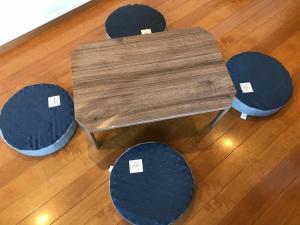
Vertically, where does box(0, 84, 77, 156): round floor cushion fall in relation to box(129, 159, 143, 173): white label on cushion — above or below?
above

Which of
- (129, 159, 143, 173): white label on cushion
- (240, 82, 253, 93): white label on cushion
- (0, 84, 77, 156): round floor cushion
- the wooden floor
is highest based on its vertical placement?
(0, 84, 77, 156): round floor cushion

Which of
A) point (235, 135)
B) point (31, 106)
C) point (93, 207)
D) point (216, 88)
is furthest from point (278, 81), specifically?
point (31, 106)

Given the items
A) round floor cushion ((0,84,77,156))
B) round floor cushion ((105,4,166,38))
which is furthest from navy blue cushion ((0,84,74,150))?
round floor cushion ((105,4,166,38))

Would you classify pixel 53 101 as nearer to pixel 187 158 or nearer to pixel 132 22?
pixel 132 22

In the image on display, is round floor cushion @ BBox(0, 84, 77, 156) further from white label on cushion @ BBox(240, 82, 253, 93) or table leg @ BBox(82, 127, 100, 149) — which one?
white label on cushion @ BBox(240, 82, 253, 93)

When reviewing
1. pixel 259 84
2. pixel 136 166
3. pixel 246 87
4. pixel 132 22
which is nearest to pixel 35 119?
pixel 136 166

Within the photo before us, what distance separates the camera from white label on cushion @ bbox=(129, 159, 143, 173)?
1.62 metres

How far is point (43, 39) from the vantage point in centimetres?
240

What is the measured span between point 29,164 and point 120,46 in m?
1.04

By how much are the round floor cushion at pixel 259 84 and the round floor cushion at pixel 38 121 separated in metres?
1.26

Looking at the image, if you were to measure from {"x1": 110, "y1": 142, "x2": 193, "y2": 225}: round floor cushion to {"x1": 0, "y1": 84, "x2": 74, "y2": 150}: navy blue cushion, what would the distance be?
0.51m

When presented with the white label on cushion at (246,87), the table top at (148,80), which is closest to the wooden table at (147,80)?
the table top at (148,80)

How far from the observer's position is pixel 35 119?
70.6 inches

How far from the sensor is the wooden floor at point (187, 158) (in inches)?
67.3
